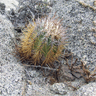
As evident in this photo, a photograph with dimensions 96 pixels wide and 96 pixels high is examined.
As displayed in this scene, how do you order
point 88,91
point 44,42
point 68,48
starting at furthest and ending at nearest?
point 68,48 → point 44,42 → point 88,91

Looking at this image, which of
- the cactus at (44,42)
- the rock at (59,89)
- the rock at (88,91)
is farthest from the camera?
the cactus at (44,42)

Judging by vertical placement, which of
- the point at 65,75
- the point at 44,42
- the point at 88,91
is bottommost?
the point at 65,75

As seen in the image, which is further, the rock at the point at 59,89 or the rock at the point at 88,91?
the rock at the point at 59,89

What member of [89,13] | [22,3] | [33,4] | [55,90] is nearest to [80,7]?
[89,13]

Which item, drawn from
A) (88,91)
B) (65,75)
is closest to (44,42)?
(65,75)

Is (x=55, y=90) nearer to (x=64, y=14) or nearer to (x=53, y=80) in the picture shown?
(x=53, y=80)

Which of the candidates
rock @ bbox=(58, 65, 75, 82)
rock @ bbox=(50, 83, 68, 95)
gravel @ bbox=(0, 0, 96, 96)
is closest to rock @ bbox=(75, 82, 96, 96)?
gravel @ bbox=(0, 0, 96, 96)

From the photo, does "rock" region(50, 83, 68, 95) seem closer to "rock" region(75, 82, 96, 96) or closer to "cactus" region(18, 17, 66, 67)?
"rock" region(75, 82, 96, 96)

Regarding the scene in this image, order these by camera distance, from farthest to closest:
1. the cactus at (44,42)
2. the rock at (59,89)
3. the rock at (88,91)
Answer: the cactus at (44,42)
the rock at (59,89)
the rock at (88,91)

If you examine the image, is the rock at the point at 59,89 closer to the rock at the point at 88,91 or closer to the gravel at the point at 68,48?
the gravel at the point at 68,48

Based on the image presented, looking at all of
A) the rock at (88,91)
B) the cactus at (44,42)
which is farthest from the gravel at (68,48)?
the cactus at (44,42)

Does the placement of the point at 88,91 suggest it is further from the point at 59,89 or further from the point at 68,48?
the point at 68,48
